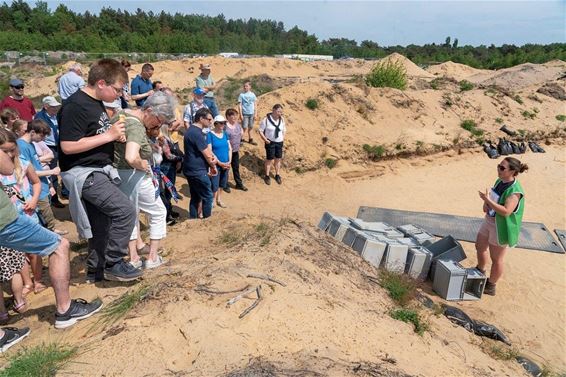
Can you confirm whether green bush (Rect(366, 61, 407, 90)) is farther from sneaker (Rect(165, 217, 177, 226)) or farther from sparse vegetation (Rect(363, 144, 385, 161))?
sneaker (Rect(165, 217, 177, 226))

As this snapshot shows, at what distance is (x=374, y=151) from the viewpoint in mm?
11141

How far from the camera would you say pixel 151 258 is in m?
4.28

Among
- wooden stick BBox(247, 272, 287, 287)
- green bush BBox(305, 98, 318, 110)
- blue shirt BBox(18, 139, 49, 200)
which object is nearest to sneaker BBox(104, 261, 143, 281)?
wooden stick BBox(247, 272, 287, 287)

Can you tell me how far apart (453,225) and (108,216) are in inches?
262

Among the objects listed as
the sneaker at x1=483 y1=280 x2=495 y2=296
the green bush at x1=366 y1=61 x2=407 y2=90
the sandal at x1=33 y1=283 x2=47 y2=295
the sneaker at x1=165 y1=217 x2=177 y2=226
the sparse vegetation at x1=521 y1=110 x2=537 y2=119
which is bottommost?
the sneaker at x1=483 y1=280 x2=495 y2=296

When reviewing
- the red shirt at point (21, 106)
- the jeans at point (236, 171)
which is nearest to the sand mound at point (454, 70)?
the jeans at point (236, 171)

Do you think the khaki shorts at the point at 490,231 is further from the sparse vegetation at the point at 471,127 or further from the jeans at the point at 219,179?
the sparse vegetation at the point at 471,127

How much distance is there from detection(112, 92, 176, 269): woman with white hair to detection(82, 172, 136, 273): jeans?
0.94ft

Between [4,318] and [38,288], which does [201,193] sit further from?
[4,318]

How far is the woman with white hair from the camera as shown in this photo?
3.72 m

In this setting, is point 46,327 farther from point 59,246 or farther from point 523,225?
point 523,225

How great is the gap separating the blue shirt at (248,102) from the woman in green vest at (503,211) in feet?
19.9

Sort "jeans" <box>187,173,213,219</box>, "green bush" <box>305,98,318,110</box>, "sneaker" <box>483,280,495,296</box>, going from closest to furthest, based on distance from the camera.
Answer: "sneaker" <box>483,280,495,296</box>, "jeans" <box>187,173,213,219</box>, "green bush" <box>305,98,318,110</box>

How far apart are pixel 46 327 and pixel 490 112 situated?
14.5 metres
